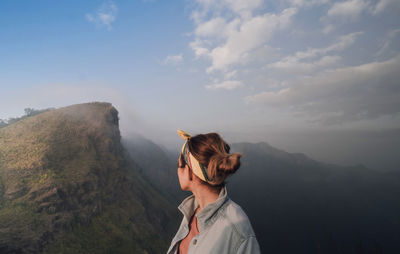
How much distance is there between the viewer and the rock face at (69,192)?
2019 centimetres

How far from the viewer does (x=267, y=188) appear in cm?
18212

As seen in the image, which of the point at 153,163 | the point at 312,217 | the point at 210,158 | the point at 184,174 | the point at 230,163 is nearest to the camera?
the point at 230,163

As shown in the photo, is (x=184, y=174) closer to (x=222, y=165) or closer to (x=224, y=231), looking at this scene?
(x=222, y=165)

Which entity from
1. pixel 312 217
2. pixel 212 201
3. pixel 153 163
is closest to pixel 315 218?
pixel 312 217

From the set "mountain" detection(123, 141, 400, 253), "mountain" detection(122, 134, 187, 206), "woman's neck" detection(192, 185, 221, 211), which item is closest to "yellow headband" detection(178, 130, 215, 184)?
"woman's neck" detection(192, 185, 221, 211)

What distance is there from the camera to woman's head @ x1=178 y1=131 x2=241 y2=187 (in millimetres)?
1606

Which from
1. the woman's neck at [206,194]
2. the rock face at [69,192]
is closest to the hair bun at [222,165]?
the woman's neck at [206,194]

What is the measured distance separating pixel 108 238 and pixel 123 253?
8.51 feet

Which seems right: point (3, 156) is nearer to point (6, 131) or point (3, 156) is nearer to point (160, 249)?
point (6, 131)

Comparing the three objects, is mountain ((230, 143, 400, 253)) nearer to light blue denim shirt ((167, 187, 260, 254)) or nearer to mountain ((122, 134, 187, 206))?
mountain ((122, 134, 187, 206))

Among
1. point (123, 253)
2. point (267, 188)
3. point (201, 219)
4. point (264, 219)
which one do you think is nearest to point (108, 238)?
point (123, 253)

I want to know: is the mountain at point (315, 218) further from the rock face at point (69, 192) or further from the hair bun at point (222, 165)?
the hair bun at point (222, 165)

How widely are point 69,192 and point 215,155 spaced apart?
3002 cm

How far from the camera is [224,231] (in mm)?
1425
